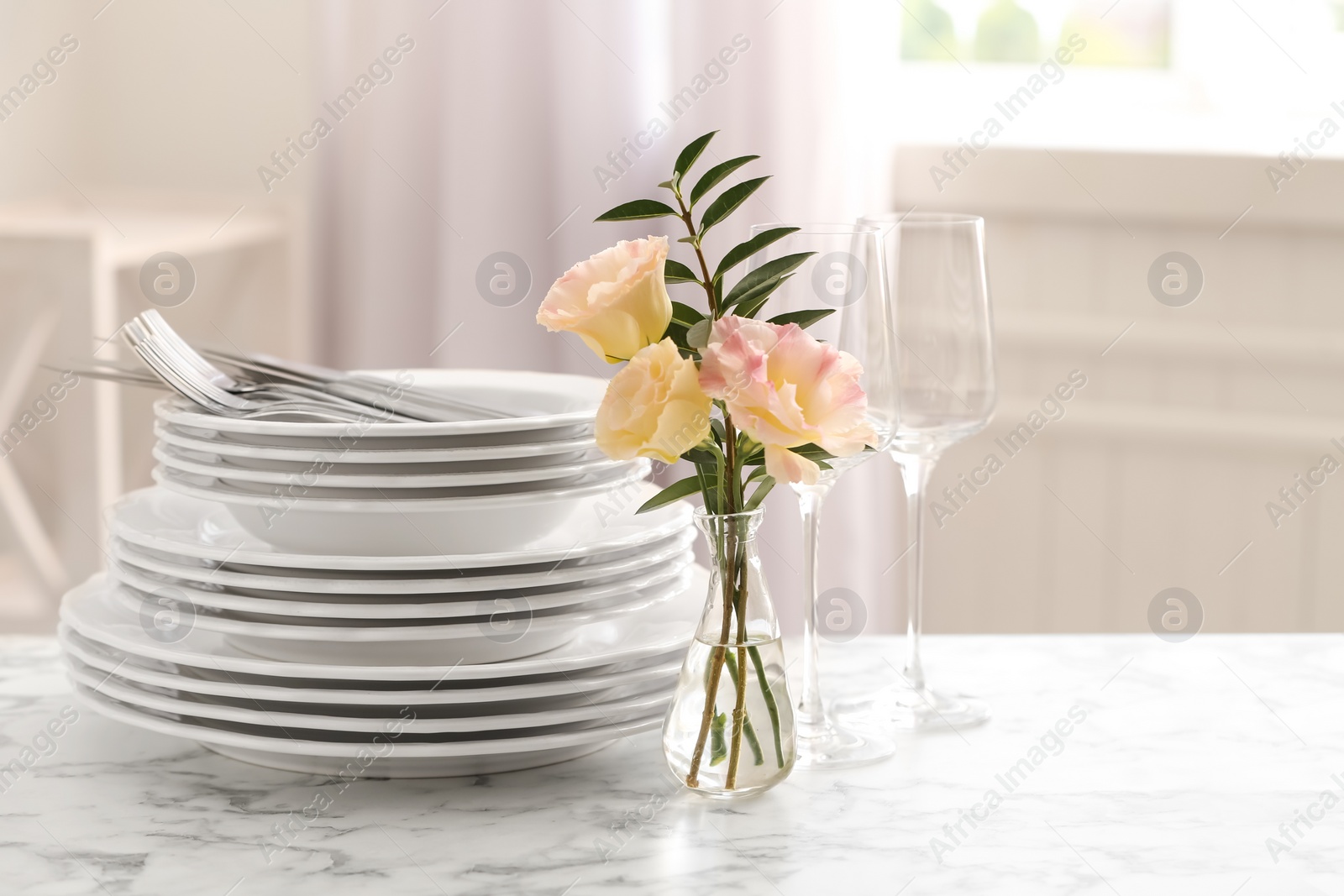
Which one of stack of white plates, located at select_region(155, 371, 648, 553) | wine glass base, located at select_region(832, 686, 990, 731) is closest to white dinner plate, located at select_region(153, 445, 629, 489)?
stack of white plates, located at select_region(155, 371, 648, 553)

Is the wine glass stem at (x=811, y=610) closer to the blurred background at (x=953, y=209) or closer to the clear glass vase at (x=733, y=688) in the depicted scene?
the clear glass vase at (x=733, y=688)

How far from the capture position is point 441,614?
0.61m

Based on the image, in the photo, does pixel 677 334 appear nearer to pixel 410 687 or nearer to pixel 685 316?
pixel 685 316

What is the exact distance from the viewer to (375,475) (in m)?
0.62

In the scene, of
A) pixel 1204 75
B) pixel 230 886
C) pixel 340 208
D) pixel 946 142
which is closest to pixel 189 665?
pixel 230 886

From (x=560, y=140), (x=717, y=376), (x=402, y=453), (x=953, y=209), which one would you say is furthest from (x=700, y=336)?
(x=953, y=209)

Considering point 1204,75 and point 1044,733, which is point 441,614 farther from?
point 1204,75

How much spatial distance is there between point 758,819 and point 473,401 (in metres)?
0.31

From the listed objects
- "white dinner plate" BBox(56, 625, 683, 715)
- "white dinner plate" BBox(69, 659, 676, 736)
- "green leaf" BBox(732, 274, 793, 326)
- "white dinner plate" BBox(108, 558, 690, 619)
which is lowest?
"white dinner plate" BBox(69, 659, 676, 736)

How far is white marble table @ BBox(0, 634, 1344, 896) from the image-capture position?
Result: 0.55m

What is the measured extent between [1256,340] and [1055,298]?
26cm

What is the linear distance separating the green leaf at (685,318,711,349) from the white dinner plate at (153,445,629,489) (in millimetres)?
121

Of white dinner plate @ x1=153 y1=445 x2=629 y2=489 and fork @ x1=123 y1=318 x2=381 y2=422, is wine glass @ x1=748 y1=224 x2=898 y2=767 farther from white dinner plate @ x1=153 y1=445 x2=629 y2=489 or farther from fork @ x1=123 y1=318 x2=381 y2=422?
fork @ x1=123 y1=318 x2=381 y2=422

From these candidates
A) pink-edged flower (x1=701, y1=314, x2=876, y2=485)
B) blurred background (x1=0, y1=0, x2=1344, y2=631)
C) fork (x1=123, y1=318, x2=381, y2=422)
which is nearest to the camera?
pink-edged flower (x1=701, y1=314, x2=876, y2=485)
